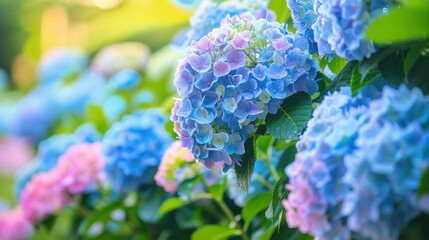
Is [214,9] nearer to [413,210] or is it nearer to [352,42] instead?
[352,42]

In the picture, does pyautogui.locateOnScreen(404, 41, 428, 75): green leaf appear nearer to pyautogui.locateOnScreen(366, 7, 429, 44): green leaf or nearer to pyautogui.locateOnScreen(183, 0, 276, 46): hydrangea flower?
pyautogui.locateOnScreen(366, 7, 429, 44): green leaf

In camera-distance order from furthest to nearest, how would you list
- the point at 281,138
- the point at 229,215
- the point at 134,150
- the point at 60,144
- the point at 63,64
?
1. the point at 63,64
2. the point at 60,144
3. the point at 134,150
4. the point at 229,215
5. the point at 281,138

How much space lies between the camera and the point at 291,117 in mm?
890

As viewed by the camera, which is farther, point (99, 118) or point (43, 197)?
point (99, 118)

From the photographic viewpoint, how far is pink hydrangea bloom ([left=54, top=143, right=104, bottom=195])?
157cm

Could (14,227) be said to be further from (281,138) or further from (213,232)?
(281,138)

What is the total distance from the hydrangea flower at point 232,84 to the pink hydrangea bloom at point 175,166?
1.11ft

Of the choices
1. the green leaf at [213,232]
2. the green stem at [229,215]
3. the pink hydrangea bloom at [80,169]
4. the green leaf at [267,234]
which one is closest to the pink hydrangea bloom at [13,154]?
the pink hydrangea bloom at [80,169]

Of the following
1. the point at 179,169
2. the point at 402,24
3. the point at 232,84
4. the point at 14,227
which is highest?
the point at 402,24

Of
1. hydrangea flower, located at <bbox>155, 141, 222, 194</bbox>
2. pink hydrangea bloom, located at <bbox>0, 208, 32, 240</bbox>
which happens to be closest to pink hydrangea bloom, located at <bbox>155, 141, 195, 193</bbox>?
hydrangea flower, located at <bbox>155, 141, 222, 194</bbox>

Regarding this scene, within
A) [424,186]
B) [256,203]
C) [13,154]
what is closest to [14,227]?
[13,154]

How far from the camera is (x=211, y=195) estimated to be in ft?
4.26

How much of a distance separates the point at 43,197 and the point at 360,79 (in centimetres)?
100

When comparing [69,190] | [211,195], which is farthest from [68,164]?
[211,195]
